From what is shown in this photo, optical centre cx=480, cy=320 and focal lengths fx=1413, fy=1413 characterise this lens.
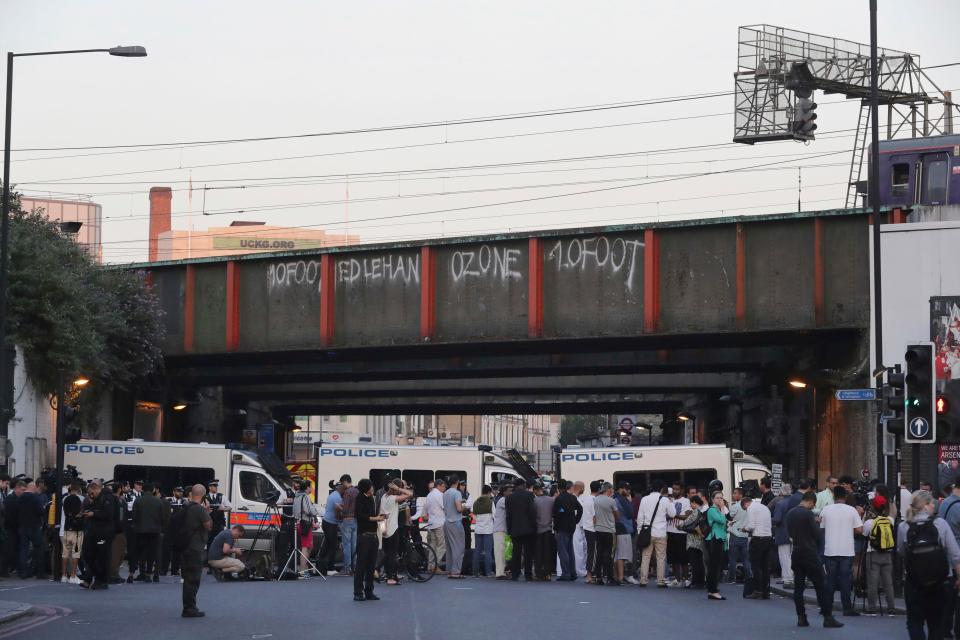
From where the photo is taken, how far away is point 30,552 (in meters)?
25.1

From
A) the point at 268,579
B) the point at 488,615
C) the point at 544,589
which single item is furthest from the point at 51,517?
the point at 488,615

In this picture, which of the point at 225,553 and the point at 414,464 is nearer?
the point at 225,553

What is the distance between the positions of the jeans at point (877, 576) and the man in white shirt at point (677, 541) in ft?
18.0

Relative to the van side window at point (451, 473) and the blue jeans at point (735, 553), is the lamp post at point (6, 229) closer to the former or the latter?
the van side window at point (451, 473)

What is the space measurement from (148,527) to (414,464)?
9032mm

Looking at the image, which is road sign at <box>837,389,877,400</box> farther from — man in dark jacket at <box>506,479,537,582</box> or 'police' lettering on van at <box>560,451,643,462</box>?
'police' lettering on van at <box>560,451,643,462</box>

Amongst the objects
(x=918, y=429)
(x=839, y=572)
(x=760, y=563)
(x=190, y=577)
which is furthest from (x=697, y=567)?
(x=190, y=577)

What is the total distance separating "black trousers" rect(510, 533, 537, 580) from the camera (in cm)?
2534

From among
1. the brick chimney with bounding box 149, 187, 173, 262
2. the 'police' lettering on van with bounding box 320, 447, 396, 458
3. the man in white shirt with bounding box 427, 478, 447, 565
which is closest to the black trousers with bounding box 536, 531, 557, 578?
the man in white shirt with bounding box 427, 478, 447, 565

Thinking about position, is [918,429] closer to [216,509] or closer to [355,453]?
[216,509]

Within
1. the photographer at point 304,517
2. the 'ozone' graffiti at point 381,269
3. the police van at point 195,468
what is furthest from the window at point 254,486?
the 'ozone' graffiti at point 381,269

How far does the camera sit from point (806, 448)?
120ft

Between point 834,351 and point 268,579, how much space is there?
635 inches

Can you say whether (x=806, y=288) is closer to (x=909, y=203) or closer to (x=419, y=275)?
(x=909, y=203)
